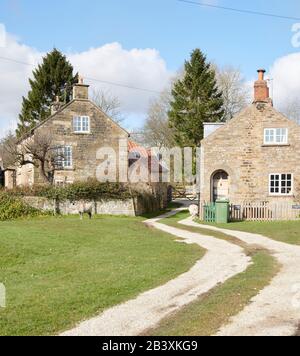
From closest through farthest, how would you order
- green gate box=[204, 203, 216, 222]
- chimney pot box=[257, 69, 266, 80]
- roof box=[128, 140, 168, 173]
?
1. green gate box=[204, 203, 216, 222]
2. chimney pot box=[257, 69, 266, 80]
3. roof box=[128, 140, 168, 173]

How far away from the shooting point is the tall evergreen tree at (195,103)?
52344mm

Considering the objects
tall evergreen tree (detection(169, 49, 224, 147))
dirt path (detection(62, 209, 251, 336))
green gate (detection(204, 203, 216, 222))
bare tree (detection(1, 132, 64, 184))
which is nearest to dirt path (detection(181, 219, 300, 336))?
dirt path (detection(62, 209, 251, 336))

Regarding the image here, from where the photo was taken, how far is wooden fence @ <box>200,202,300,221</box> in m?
27.1

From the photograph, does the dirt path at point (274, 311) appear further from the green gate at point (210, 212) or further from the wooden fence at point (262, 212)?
the wooden fence at point (262, 212)

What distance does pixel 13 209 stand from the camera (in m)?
27.6

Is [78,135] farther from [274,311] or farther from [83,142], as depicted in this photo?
[274,311]

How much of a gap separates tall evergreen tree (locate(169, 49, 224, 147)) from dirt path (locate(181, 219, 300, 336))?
1602 inches

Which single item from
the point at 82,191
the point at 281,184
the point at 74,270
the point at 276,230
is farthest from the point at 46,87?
the point at 74,270

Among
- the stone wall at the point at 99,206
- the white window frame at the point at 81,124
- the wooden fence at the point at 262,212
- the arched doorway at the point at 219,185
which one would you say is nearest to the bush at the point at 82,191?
the stone wall at the point at 99,206

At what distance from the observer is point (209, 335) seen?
6.87 metres

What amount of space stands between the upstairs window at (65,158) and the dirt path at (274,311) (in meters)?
25.5

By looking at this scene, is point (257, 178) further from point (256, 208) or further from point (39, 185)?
point (39, 185)

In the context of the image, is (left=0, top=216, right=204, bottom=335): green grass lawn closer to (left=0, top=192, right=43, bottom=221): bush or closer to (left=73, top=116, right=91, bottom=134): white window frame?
(left=0, top=192, right=43, bottom=221): bush

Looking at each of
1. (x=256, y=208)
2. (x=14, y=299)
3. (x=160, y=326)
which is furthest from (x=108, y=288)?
(x=256, y=208)
